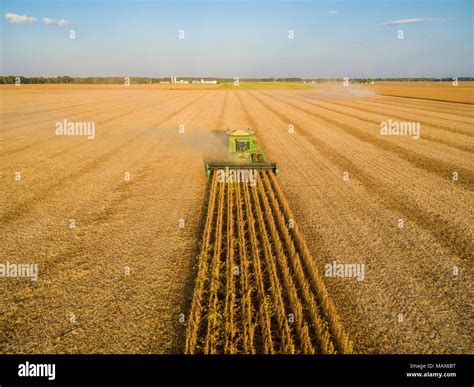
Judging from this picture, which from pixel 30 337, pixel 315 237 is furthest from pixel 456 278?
pixel 30 337

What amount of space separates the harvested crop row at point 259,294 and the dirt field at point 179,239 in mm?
359

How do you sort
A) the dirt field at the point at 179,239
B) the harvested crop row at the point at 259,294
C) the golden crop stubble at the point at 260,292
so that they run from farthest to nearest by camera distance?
1. the dirt field at the point at 179,239
2. the harvested crop row at the point at 259,294
3. the golden crop stubble at the point at 260,292

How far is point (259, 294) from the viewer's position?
7238 mm

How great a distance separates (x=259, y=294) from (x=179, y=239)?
3.54m

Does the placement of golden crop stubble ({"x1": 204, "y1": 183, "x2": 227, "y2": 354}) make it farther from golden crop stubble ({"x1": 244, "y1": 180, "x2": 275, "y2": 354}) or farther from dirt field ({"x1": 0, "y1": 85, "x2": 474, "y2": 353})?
golden crop stubble ({"x1": 244, "y1": 180, "x2": 275, "y2": 354})

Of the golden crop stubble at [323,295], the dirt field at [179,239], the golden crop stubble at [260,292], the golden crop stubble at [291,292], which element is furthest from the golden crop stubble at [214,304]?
the golden crop stubble at [323,295]

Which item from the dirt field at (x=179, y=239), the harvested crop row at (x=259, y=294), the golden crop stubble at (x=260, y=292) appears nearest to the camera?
the golden crop stubble at (x=260, y=292)

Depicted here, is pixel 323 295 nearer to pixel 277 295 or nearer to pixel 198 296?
pixel 277 295

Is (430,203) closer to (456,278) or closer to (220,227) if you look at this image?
(456,278)

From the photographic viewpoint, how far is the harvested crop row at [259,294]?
6.04 metres

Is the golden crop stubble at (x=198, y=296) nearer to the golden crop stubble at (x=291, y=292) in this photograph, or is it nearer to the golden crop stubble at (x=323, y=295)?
the golden crop stubble at (x=291, y=292)

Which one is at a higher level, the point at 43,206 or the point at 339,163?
the point at 339,163

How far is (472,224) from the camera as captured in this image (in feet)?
35.6
